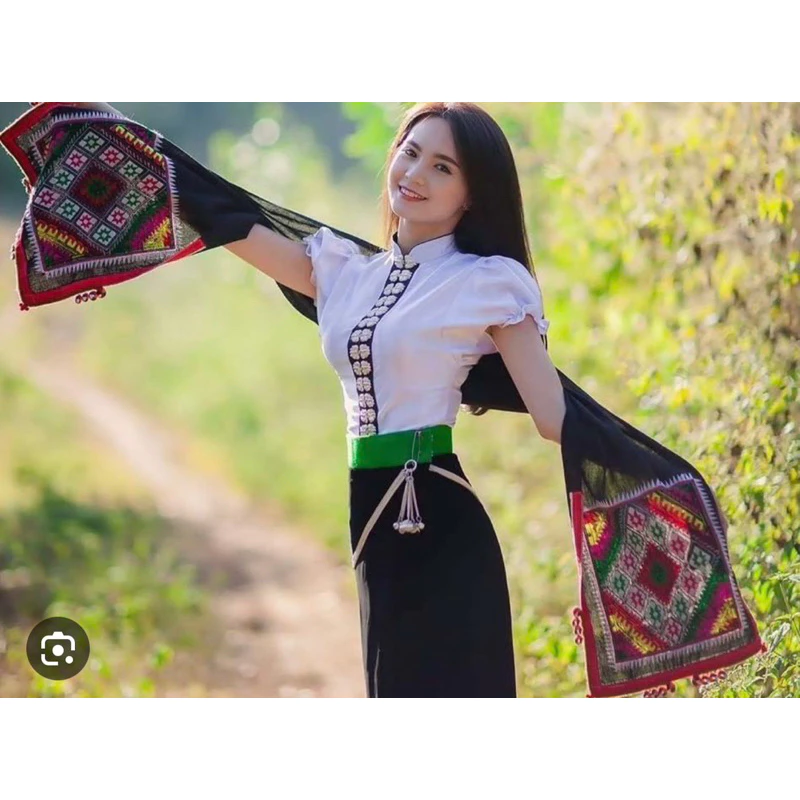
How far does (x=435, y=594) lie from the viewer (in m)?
2.54

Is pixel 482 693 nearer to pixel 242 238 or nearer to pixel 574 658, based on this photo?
pixel 242 238

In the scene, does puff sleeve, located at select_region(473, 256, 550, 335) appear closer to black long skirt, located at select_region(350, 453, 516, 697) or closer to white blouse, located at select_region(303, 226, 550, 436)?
white blouse, located at select_region(303, 226, 550, 436)

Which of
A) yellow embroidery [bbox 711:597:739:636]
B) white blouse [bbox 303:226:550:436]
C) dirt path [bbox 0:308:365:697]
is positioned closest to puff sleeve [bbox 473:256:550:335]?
white blouse [bbox 303:226:550:436]

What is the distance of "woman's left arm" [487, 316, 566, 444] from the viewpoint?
8.27 ft

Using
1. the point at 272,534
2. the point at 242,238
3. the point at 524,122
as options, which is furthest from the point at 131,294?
the point at 242,238

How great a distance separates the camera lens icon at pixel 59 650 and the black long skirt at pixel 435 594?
4.82ft

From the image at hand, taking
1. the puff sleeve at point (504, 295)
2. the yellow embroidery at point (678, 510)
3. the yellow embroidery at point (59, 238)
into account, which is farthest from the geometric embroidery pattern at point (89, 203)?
the yellow embroidery at point (678, 510)

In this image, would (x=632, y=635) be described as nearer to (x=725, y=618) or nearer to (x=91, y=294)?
(x=725, y=618)

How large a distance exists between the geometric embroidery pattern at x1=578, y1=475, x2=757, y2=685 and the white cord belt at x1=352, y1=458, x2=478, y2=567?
1.13ft

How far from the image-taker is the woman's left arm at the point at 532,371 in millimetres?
2521

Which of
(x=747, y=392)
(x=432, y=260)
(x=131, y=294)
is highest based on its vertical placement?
(x=131, y=294)
